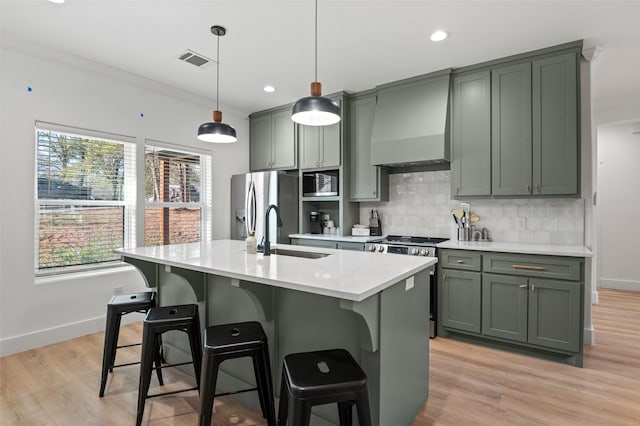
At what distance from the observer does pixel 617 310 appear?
4121 millimetres

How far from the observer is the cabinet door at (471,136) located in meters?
3.37

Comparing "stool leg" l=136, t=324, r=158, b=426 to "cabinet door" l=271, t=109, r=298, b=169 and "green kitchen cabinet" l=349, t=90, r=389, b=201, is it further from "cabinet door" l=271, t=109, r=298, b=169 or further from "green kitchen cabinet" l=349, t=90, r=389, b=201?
"cabinet door" l=271, t=109, r=298, b=169

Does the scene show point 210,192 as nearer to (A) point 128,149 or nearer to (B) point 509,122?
(A) point 128,149

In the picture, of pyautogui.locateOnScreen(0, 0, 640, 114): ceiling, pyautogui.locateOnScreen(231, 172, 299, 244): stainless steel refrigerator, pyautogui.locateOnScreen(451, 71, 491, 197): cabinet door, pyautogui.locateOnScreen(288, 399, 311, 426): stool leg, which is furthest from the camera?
pyautogui.locateOnScreen(231, 172, 299, 244): stainless steel refrigerator

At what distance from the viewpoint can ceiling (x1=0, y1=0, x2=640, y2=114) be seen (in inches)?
98.2

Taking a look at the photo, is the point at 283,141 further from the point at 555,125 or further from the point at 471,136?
the point at 555,125

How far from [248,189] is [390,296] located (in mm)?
3361

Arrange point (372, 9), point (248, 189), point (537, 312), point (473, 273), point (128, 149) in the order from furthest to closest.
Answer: point (248, 189) → point (128, 149) → point (473, 273) → point (537, 312) → point (372, 9)

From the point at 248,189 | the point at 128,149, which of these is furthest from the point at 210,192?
the point at 128,149

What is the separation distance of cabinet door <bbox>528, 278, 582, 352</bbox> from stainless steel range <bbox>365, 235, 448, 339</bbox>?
0.81 meters

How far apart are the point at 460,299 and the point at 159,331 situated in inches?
102

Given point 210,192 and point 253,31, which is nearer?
point 253,31

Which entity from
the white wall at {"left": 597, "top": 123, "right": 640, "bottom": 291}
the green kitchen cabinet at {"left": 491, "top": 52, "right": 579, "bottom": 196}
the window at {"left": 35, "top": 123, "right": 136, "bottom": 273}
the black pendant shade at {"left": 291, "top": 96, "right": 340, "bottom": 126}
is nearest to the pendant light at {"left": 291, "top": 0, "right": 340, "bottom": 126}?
the black pendant shade at {"left": 291, "top": 96, "right": 340, "bottom": 126}

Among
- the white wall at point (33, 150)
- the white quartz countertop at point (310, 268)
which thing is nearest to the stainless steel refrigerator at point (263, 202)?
the white wall at point (33, 150)
